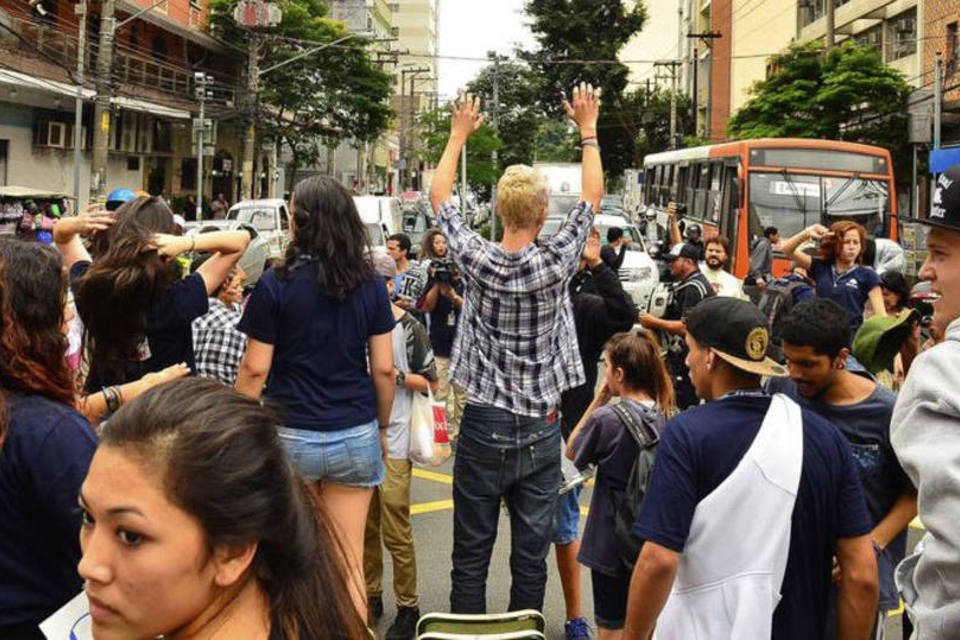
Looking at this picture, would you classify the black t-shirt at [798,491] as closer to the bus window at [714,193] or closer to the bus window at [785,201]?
the bus window at [785,201]

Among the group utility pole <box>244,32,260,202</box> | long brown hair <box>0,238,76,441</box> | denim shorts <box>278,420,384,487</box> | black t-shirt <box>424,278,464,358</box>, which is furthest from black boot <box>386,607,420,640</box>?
utility pole <box>244,32,260,202</box>

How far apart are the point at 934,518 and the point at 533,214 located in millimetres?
2668

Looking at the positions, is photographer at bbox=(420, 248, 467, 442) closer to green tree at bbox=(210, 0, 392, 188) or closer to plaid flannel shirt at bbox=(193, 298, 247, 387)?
plaid flannel shirt at bbox=(193, 298, 247, 387)

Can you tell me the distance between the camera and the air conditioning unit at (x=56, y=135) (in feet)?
117

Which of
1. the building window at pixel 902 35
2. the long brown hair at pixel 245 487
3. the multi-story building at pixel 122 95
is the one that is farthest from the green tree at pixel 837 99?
the long brown hair at pixel 245 487

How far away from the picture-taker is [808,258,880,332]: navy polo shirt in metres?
8.50

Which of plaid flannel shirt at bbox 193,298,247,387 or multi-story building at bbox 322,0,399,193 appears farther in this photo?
multi-story building at bbox 322,0,399,193

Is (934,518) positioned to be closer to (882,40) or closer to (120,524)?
(120,524)

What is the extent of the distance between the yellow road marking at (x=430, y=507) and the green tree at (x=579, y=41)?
52.8m

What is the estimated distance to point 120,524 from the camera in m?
1.77

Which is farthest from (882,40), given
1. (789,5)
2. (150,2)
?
(150,2)

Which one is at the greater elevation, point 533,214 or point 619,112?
point 619,112

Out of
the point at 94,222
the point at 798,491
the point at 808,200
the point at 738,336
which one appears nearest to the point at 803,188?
the point at 808,200

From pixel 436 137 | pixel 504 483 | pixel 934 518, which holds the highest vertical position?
pixel 436 137
